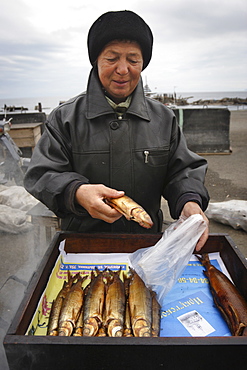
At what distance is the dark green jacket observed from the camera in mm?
2035

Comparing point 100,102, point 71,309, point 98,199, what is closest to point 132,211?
point 98,199

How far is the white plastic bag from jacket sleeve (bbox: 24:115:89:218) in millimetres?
603

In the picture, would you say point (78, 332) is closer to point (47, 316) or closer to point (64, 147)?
point (47, 316)

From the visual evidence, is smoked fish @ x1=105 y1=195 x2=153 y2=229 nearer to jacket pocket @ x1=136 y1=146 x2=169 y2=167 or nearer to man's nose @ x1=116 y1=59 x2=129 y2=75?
jacket pocket @ x1=136 y1=146 x2=169 y2=167

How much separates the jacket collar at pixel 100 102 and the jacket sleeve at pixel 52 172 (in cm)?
25

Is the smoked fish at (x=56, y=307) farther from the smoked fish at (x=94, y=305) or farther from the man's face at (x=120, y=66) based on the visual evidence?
the man's face at (x=120, y=66)

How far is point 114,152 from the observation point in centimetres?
206

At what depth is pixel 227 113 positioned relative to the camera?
11.2 metres

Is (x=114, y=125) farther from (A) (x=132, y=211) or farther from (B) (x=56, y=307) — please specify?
(B) (x=56, y=307)

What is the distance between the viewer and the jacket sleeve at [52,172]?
5.90 feet

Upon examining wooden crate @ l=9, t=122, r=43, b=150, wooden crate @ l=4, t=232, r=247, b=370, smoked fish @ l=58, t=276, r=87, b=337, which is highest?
wooden crate @ l=9, t=122, r=43, b=150

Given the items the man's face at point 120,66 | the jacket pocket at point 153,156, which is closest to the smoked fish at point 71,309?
the jacket pocket at point 153,156

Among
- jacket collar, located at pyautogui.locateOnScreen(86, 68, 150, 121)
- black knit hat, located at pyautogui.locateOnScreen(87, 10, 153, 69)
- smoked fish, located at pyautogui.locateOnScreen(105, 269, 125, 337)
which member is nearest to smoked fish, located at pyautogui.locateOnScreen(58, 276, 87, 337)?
smoked fish, located at pyautogui.locateOnScreen(105, 269, 125, 337)

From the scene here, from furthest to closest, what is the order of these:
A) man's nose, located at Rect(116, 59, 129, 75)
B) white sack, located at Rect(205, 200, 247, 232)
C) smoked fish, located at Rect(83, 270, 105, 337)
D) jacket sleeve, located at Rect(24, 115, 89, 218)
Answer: white sack, located at Rect(205, 200, 247, 232) < man's nose, located at Rect(116, 59, 129, 75) < jacket sleeve, located at Rect(24, 115, 89, 218) < smoked fish, located at Rect(83, 270, 105, 337)
